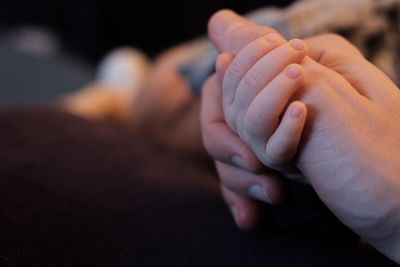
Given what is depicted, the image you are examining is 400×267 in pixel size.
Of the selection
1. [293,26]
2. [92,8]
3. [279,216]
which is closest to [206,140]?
[279,216]

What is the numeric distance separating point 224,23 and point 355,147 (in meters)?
0.16

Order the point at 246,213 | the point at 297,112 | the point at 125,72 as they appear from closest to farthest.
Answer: the point at 297,112 → the point at 246,213 → the point at 125,72

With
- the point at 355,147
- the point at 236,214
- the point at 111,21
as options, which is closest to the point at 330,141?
the point at 355,147

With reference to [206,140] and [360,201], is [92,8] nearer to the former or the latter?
[206,140]

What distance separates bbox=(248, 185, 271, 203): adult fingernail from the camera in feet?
1.21

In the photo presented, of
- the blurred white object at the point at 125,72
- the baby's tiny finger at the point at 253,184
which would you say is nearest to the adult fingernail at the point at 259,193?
the baby's tiny finger at the point at 253,184

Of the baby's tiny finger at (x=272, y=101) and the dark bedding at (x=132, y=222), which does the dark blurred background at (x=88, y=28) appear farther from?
the baby's tiny finger at (x=272, y=101)

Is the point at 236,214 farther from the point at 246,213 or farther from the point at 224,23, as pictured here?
the point at 224,23

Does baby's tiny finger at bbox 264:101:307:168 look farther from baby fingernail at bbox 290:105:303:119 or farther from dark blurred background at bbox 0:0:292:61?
dark blurred background at bbox 0:0:292:61

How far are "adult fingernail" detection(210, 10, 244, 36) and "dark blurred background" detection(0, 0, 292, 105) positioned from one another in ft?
3.06

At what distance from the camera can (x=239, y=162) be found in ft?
1.21

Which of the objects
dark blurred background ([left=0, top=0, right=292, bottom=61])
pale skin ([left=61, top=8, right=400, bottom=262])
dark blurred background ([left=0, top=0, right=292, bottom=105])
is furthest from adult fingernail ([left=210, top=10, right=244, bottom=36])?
dark blurred background ([left=0, top=0, right=292, bottom=61])

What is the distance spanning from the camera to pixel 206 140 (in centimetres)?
39

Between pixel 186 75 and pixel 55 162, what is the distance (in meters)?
0.27
